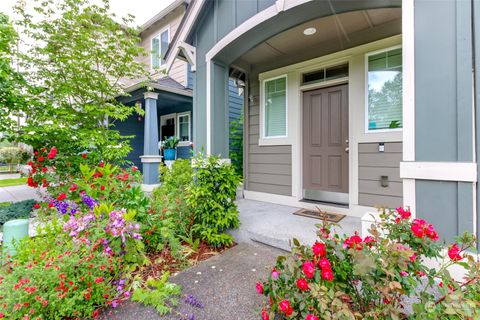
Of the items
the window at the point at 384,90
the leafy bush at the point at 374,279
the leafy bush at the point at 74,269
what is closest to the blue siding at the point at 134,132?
the leafy bush at the point at 74,269

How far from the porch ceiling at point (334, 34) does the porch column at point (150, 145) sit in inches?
128

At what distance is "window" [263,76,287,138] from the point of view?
14.3 feet

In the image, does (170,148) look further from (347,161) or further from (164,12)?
(347,161)

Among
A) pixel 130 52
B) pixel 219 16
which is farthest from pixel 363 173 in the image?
pixel 130 52

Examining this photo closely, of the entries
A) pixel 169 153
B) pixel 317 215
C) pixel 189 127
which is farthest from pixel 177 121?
pixel 317 215

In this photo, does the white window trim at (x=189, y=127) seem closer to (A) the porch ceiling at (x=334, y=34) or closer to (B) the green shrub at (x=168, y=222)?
(A) the porch ceiling at (x=334, y=34)

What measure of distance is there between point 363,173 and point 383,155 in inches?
14.8

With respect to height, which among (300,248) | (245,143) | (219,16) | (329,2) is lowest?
(300,248)

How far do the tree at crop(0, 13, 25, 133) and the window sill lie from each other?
150 inches

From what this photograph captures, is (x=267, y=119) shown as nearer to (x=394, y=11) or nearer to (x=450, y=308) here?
(x=394, y=11)

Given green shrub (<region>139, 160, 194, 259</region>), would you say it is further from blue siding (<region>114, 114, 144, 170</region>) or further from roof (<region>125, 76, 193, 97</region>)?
blue siding (<region>114, 114, 144, 170</region>)

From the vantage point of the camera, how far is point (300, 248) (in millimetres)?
1433

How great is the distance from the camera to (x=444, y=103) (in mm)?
1788

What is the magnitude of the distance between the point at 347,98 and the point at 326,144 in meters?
0.82
